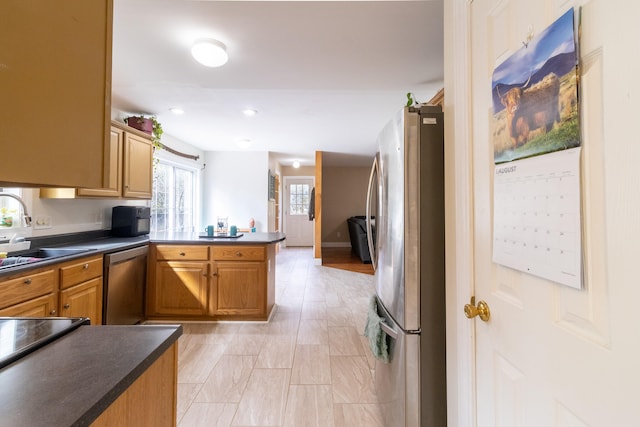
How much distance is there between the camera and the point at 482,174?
0.91 m

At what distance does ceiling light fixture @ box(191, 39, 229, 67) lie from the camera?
192 centimetres

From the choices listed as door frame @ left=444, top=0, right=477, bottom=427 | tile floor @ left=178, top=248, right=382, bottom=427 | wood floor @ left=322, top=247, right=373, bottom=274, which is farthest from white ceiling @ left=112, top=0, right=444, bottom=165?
wood floor @ left=322, top=247, right=373, bottom=274

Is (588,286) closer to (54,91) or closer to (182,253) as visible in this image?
(54,91)

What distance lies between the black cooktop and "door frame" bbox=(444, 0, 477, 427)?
133 centimetres

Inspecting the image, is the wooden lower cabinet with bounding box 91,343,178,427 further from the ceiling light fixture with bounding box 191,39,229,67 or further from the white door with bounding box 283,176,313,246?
the white door with bounding box 283,176,313,246

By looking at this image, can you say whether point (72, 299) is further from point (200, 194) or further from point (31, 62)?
point (200, 194)

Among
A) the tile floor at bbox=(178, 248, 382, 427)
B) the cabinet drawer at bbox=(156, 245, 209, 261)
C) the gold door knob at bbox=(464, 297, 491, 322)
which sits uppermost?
the gold door knob at bbox=(464, 297, 491, 322)

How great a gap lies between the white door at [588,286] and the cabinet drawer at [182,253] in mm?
2637

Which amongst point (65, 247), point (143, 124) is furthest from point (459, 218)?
point (143, 124)

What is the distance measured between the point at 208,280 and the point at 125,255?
786 millimetres

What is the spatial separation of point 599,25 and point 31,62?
1.09 m

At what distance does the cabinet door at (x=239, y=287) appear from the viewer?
2.83 metres

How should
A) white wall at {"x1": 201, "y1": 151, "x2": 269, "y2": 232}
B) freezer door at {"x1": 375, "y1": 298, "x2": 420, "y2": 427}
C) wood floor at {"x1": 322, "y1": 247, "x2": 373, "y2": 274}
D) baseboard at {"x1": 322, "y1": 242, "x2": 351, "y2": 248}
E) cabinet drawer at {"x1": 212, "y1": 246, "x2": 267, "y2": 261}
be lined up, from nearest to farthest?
freezer door at {"x1": 375, "y1": 298, "x2": 420, "y2": 427}
cabinet drawer at {"x1": 212, "y1": 246, "x2": 267, "y2": 261}
wood floor at {"x1": 322, "y1": 247, "x2": 373, "y2": 274}
white wall at {"x1": 201, "y1": 151, "x2": 269, "y2": 232}
baseboard at {"x1": 322, "y1": 242, "x2": 351, "y2": 248}

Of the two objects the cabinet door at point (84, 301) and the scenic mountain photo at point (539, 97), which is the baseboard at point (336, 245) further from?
the scenic mountain photo at point (539, 97)
